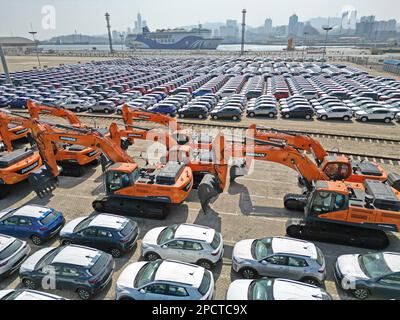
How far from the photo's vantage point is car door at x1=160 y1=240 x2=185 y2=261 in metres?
11.9

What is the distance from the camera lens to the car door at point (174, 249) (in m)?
11.9

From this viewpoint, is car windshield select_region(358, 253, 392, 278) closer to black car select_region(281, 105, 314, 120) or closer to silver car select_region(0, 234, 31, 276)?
silver car select_region(0, 234, 31, 276)

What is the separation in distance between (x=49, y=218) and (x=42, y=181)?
435cm

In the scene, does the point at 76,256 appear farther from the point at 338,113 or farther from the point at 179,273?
the point at 338,113

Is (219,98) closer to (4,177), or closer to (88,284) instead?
(4,177)

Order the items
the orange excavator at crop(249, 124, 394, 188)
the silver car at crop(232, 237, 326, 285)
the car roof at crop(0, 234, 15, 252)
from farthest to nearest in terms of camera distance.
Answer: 1. the orange excavator at crop(249, 124, 394, 188)
2. the car roof at crop(0, 234, 15, 252)
3. the silver car at crop(232, 237, 326, 285)

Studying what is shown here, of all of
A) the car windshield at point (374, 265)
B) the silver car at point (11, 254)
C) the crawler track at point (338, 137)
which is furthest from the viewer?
the crawler track at point (338, 137)

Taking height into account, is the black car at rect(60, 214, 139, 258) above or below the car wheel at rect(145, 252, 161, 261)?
above

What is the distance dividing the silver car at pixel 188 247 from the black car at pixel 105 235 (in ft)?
2.90

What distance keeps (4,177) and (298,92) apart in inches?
1501

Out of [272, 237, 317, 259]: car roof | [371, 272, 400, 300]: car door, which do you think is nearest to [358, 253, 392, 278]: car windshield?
[371, 272, 400, 300]: car door

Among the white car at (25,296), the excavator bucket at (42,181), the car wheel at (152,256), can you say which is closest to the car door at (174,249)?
the car wheel at (152,256)

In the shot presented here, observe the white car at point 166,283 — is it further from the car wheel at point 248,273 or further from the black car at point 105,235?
the black car at point 105,235

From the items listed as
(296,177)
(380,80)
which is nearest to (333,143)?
(296,177)
